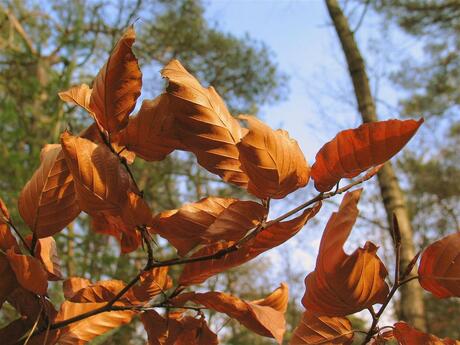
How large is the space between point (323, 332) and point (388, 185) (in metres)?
2.05

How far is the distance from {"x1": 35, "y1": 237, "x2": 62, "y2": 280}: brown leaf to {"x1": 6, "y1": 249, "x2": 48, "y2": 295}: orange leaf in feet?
0.16

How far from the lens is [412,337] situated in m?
0.32

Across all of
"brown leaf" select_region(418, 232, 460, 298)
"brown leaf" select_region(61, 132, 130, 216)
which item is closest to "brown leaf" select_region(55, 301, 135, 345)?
"brown leaf" select_region(61, 132, 130, 216)

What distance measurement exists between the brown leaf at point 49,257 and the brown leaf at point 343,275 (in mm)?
215

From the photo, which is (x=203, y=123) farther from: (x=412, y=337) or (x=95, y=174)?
(x=412, y=337)

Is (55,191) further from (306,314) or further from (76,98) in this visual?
(306,314)

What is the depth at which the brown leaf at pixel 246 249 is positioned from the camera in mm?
328

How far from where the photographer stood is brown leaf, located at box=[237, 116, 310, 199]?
29 cm

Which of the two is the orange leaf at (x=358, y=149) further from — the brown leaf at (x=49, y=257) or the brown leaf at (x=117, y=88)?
the brown leaf at (x=49, y=257)

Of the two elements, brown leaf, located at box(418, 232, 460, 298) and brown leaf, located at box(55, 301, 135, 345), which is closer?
brown leaf, located at box(418, 232, 460, 298)

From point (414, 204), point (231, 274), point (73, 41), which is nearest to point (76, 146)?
point (73, 41)

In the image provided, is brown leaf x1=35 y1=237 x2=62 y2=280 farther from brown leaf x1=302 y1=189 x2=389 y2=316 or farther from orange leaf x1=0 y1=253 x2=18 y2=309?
brown leaf x1=302 y1=189 x2=389 y2=316

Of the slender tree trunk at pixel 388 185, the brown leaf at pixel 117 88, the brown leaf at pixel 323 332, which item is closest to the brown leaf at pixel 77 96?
the brown leaf at pixel 117 88

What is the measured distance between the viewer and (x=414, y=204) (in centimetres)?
823
